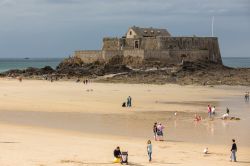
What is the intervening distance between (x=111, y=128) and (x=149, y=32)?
4416cm

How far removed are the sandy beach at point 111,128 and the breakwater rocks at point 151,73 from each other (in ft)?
34.7

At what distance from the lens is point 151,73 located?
169 feet

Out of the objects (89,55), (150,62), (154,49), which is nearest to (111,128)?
(150,62)

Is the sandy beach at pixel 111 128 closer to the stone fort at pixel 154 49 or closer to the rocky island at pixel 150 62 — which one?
the rocky island at pixel 150 62

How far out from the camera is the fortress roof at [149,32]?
6303 cm

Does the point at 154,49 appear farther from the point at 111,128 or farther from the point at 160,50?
the point at 111,128

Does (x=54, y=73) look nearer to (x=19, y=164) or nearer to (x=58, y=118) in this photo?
(x=58, y=118)

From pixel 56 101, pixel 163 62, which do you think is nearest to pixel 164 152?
pixel 56 101

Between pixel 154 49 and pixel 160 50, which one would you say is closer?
pixel 160 50

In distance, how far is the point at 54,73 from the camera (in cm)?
5847

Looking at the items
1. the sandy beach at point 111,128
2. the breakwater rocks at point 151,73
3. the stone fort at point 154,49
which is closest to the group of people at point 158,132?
the sandy beach at point 111,128

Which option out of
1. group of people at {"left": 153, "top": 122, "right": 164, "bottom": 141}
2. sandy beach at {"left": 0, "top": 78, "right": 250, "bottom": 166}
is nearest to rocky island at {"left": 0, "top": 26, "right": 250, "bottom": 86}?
sandy beach at {"left": 0, "top": 78, "right": 250, "bottom": 166}

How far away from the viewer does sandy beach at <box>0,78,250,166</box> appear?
14.4 meters

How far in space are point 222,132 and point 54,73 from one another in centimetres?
4048
